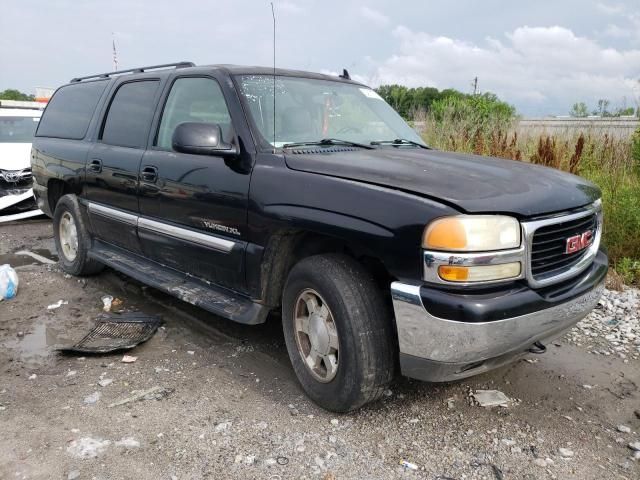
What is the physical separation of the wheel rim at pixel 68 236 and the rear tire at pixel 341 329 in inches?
125

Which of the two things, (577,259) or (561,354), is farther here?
(561,354)

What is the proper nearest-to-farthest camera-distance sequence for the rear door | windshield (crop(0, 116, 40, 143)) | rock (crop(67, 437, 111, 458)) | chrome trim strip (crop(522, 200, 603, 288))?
chrome trim strip (crop(522, 200, 603, 288)) → rock (crop(67, 437, 111, 458)) → the rear door → windshield (crop(0, 116, 40, 143))

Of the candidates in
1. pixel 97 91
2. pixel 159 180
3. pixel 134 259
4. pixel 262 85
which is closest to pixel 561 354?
pixel 262 85

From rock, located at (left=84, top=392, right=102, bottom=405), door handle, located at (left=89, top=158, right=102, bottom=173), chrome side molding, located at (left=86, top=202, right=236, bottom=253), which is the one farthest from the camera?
door handle, located at (left=89, top=158, right=102, bottom=173)

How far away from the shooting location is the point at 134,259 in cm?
427

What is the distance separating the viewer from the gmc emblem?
2.65 m

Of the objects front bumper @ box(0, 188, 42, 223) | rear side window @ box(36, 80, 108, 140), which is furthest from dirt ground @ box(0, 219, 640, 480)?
front bumper @ box(0, 188, 42, 223)

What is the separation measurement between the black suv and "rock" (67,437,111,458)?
3.15ft

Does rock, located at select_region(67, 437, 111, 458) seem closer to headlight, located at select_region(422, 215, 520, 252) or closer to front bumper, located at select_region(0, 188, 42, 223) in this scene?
headlight, located at select_region(422, 215, 520, 252)

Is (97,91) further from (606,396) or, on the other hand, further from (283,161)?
(606,396)

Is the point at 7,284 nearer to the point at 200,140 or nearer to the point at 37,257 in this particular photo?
the point at 37,257

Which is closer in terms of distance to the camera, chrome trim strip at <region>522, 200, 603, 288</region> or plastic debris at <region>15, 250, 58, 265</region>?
chrome trim strip at <region>522, 200, 603, 288</region>

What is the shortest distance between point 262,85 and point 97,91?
2.27 m

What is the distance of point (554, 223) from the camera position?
2.50m
